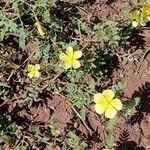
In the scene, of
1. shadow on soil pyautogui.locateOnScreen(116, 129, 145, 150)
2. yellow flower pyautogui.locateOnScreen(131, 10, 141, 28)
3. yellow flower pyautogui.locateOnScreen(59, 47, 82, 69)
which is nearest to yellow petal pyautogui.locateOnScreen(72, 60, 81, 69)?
yellow flower pyautogui.locateOnScreen(59, 47, 82, 69)

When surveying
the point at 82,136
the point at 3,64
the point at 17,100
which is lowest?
the point at 82,136

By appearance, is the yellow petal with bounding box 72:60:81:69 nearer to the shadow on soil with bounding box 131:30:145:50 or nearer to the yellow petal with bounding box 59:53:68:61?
the yellow petal with bounding box 59:53:68:61

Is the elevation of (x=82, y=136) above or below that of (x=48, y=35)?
below

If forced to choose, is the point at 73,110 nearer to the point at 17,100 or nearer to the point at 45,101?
the point at 45,101

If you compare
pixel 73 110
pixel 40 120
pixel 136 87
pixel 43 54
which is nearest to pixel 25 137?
pixel 40 120

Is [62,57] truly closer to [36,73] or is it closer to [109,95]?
[36,73]
